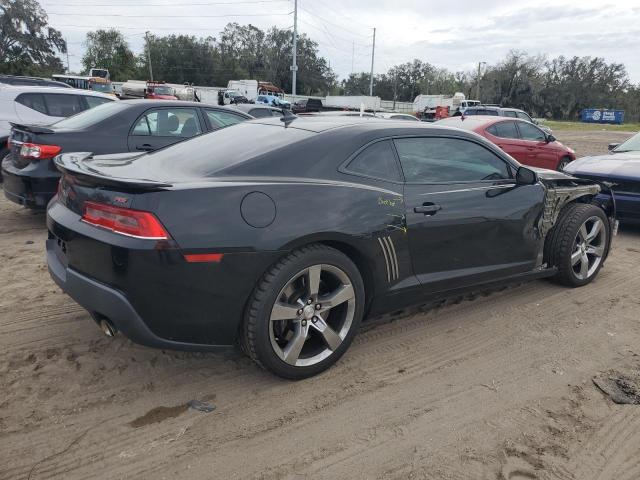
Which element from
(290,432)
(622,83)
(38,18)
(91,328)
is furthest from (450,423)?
(622,83)

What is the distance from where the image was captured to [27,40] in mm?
69375

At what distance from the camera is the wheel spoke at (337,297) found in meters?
2.97

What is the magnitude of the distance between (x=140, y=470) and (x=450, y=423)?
1537 mm

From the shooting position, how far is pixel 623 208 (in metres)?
6.41

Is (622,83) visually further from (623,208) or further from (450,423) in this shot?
(450,423)

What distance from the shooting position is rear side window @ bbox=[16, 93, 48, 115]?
311 inches

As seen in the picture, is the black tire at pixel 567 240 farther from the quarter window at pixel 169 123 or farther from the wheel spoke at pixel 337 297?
the quarter window at pixel 169 123

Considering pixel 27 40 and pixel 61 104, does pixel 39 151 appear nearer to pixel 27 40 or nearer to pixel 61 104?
pixel 61 104

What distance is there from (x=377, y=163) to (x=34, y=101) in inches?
273

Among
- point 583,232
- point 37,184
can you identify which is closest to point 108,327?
point 37,184

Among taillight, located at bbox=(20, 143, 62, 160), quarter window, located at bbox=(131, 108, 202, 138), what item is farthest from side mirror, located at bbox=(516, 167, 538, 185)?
taillight, located at bbox=(20, 143, 62, 160)

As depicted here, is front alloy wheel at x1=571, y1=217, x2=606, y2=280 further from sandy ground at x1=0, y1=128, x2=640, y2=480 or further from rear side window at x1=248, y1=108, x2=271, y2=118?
rear side window at x1=248, y1=108, x2=271, y2=118

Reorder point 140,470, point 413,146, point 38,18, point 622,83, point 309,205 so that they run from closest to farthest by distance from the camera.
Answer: point 140,470 → point 309,205 → point 413,146 → point 38,18 → point 622,83

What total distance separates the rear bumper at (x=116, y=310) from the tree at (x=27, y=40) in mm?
72748
